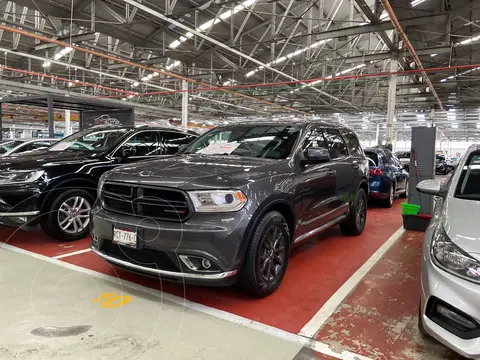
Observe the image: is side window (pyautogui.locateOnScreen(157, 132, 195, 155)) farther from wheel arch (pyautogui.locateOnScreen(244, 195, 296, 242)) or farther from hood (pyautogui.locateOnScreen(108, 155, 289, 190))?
wheel arch (pyautogui.locateOnScreen(244, 195, 296, 242))

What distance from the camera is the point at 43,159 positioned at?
14.6ft

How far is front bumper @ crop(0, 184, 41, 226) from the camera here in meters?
4.04

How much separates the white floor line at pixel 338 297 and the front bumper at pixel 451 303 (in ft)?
2.64

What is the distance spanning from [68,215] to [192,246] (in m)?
2.57

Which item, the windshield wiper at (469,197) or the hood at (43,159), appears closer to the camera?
the windshield wiper at (469,197)

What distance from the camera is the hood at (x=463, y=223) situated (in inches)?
79.2

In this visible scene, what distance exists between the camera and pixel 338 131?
474 cm

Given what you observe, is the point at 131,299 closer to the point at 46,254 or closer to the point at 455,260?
the point at 46,254

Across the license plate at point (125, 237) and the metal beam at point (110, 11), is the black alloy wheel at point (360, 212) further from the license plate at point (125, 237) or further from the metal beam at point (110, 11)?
the metal beam at point (110, 11)

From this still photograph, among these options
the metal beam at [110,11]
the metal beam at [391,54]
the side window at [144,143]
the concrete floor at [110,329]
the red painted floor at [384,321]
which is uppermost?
the metal beam at [110,11]

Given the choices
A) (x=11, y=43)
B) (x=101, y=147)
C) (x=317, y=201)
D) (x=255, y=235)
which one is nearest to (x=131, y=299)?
(x=255, y=235)

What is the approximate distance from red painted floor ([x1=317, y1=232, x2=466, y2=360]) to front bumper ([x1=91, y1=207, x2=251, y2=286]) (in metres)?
0.84

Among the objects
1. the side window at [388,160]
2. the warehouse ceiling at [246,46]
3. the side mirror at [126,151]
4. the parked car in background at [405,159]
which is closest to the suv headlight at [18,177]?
the side mirror at [126,151]

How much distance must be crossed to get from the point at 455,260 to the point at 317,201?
6.02 ft
